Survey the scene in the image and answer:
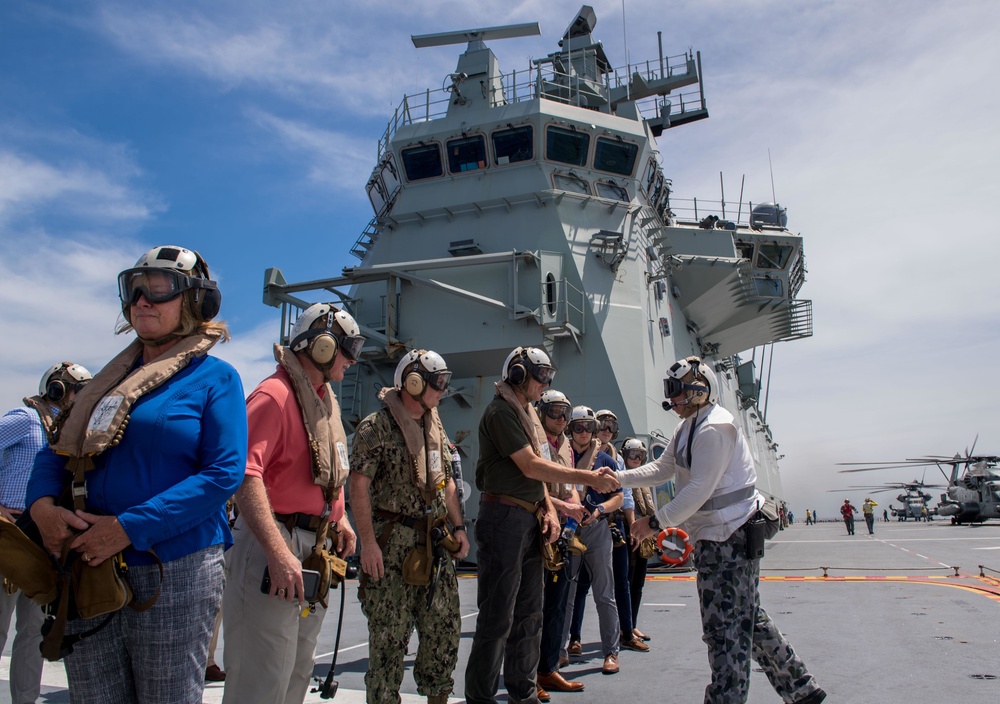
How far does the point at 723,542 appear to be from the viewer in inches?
134

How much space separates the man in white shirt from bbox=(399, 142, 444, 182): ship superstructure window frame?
12.0 meters

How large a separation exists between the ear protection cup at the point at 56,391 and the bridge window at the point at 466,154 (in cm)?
1113

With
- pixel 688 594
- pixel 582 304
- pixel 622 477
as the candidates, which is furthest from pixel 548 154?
pixel 622 477

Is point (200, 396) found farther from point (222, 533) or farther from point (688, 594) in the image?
point (688, 594)

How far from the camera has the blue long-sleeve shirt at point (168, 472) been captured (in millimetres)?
2027

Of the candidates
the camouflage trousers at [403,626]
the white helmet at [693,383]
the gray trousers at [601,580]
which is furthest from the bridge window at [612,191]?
the camouflage trousers at [403,626]

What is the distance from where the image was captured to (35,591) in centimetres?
192

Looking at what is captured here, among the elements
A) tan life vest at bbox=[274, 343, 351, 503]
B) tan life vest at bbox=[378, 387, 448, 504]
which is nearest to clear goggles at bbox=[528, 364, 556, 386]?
tan life vest at bbox=[378, 387, 448, 504]

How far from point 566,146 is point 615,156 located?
111 centimetres

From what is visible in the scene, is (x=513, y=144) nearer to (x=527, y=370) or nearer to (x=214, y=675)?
(x=527, y=370)

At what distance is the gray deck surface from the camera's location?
415 centimetres

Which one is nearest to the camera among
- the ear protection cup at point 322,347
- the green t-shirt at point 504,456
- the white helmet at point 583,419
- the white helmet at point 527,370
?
the ear protection cup at point 322,347

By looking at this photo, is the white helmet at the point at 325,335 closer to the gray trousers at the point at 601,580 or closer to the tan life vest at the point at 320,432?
the tan life vest at the point at 320,432

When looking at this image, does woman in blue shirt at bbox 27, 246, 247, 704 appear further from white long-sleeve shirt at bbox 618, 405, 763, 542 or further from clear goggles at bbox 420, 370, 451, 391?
white long-sleeve shirt at bbox 618, 405, 763, 542
